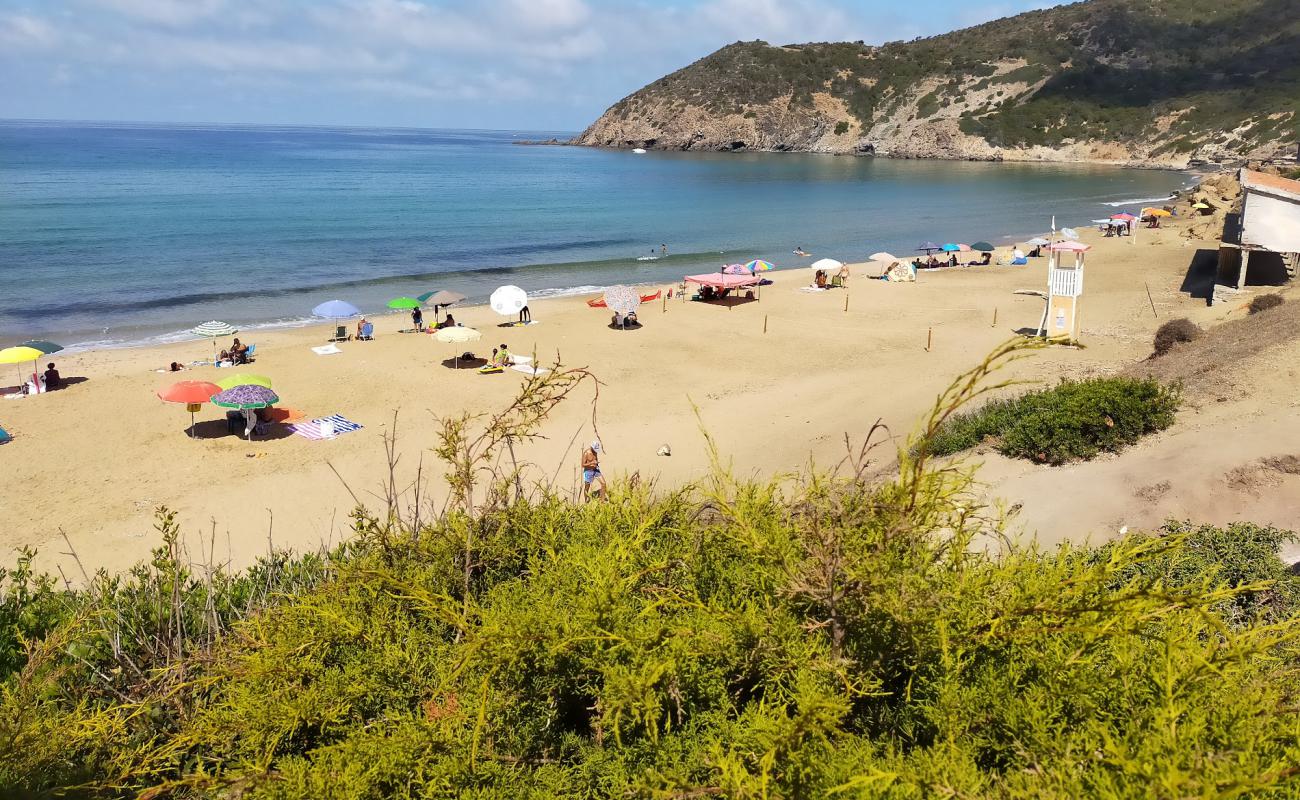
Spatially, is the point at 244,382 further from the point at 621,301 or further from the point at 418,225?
the point at 418,225

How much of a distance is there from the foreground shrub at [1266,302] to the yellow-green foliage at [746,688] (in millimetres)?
21356

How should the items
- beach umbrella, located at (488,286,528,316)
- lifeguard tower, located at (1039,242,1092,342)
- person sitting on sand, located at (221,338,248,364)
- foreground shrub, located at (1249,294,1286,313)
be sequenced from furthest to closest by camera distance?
beach umbrella, located at (488,286,528,316) < person sitting on sand, located at (221,338,248,364) < lifeguard tower, located at (1039,242,1092,342) < foreground shrub, located at (1249,294,1286,313)

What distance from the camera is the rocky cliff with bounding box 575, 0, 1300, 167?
3799 inches

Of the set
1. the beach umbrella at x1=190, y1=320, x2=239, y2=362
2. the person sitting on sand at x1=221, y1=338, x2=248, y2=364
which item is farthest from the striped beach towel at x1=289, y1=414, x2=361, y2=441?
the beach umbrella at x1=190, y1=320, x2=239, y2=362

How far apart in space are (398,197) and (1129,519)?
221 ft

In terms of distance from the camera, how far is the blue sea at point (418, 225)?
31.9 metres

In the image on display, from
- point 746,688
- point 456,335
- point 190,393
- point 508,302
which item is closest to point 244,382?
point 190,393

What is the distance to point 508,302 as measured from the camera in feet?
81.8

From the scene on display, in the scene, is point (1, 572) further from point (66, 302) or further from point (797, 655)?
point (66, 302)

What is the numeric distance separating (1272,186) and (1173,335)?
8766 mm

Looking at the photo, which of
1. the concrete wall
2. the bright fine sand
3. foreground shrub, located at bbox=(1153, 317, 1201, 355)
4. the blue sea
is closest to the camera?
the bright fine sand

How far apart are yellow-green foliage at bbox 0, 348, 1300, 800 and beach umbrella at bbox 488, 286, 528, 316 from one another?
67.8ft

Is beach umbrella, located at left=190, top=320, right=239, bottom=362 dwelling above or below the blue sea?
below

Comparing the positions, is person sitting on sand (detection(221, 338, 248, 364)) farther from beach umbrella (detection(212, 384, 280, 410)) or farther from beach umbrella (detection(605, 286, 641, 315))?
beach umbrella (detection(605, 286, 641, 315))
